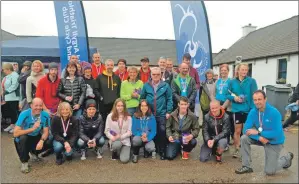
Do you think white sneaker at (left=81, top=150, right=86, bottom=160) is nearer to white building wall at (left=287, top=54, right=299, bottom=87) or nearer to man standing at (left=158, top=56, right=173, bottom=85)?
man standing at (left=158, top=56, right=173, bottom=85)

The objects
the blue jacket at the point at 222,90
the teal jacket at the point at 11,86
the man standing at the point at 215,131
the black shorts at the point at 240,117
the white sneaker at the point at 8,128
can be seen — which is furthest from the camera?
the white sneaker at the point at 8,128

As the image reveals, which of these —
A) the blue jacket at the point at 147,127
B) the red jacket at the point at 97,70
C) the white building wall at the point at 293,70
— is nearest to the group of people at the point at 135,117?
the blue jacket at the point at 147,127

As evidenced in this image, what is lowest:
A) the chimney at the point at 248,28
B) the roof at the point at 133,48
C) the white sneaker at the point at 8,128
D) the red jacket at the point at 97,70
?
the white sneaker at the point at 8,128

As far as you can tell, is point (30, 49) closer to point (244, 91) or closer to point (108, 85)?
point (108, 85)

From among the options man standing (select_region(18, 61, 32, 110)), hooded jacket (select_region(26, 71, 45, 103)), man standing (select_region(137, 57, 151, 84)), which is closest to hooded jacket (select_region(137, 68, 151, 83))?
man standing (select_region(137, 57, 151, 84))

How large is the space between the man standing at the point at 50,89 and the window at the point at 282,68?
1545cm

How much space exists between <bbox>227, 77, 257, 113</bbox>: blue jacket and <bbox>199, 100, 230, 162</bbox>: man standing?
1.05 feet

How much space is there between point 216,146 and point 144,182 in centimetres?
158

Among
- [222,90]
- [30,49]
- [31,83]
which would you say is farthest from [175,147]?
[30,49]

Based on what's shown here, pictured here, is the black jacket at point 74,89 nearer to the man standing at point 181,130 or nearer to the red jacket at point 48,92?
the red jacket at point 48,92

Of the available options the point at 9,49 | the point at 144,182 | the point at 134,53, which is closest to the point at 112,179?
the point at 144,182

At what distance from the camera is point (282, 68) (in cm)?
1773

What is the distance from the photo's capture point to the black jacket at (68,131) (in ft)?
15.5

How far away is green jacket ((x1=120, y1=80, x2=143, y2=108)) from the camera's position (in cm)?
537
